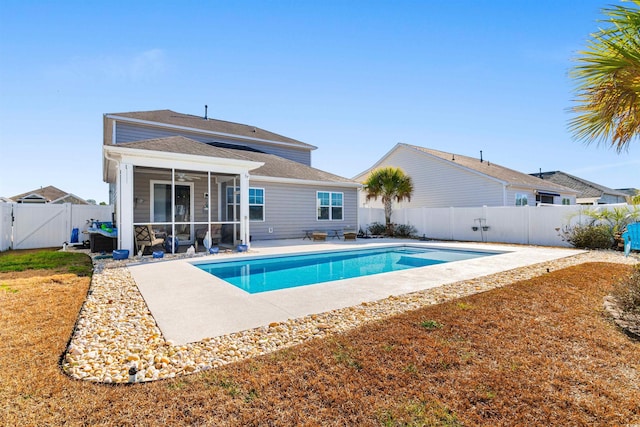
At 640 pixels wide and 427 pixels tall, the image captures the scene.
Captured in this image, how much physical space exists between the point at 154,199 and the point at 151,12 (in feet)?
22.3

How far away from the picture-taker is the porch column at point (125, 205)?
8988 mm

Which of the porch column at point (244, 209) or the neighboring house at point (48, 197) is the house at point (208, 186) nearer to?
the porch column at point (244, 209)

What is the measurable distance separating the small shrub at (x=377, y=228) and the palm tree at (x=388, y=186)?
0.55 meters

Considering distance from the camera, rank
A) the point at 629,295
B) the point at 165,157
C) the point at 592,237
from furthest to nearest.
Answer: the point at 592,237
the point at 165,157
the point at 629,295

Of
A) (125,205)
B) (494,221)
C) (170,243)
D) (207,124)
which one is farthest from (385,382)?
(207,124)

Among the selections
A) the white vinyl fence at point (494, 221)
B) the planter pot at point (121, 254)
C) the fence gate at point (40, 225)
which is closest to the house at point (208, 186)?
the planter pot at point (121, 254)

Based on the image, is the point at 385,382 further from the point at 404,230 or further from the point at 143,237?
the point at 404,230

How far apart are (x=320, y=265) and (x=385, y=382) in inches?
275

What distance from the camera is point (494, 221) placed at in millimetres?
15453

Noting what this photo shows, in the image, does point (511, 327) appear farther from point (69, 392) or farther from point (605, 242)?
point (605, 242)

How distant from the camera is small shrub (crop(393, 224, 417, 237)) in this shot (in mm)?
18156

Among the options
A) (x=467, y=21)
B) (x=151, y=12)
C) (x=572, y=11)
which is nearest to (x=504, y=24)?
(x=467, y=21)

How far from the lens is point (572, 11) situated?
785cm

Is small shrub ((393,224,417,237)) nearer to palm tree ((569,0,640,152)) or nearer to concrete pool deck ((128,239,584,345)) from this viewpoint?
concrete pool deck ((128,239,584,345))
